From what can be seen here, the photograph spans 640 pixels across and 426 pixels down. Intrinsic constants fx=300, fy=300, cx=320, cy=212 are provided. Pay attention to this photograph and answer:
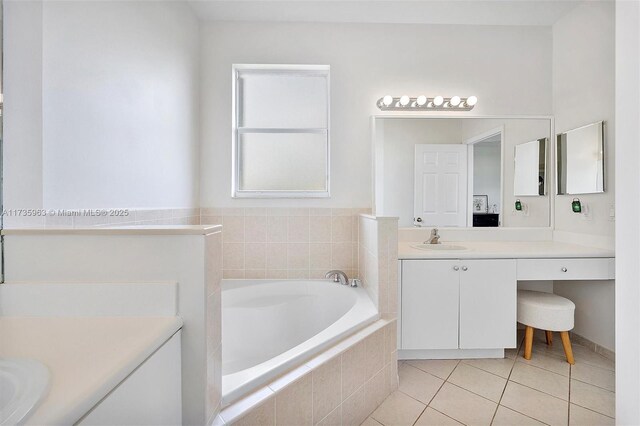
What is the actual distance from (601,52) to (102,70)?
303 cm

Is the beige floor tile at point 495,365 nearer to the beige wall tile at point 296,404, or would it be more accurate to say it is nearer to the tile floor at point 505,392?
the tile floor at point 505,392

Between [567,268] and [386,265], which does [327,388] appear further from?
[567,268]

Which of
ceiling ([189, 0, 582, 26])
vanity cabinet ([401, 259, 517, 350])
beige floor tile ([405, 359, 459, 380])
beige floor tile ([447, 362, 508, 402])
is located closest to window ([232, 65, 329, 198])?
ceiling ([189, 0, 582, 26])

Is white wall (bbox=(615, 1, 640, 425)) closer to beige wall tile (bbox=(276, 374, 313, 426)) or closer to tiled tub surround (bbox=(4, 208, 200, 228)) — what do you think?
beige wall tile (bbox=(276, 374, 313, 426))

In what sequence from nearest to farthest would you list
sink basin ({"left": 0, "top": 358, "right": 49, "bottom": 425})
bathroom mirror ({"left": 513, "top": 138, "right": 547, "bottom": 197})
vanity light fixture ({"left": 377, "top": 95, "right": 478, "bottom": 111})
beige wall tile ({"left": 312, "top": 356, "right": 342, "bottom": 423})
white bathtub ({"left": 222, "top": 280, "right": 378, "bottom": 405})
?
sink basin ({"left": 0, "top": 358, "right": 49, "bottom": 425})
beige wall tile ({"left": 312, "top": 356, "right": 342, "bottom": 423})
white bathtub ({"left": 222, "top": 280, "right": 378, "bottom": 405})
vanity light fixture ({"left": 377, "top": 95, "right": 478, "bottom": 111})
bathroom mirror ({"left": 513, "top": 138, "right": 547, "bottom": 197})

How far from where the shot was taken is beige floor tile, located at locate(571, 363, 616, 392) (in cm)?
174

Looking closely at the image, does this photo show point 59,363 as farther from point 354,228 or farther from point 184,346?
point 354,228

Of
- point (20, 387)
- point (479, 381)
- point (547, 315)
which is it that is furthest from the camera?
point (547, 315)

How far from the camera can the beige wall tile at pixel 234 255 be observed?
238 centimetres

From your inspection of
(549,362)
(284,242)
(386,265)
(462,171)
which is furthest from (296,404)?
(462,171)

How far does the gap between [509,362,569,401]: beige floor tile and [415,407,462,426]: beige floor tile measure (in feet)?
2.00

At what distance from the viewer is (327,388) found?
126 centimetres

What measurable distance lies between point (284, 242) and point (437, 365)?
1370 millimetres

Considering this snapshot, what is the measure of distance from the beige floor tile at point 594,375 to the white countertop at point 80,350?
2309 millimetres
